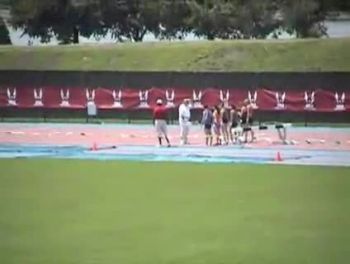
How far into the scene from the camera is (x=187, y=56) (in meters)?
2.41

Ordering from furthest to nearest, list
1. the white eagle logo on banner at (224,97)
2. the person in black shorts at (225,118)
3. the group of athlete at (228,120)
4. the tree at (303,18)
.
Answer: the person in black shorts at (225,118) < the group of athlete at (228,120) < the white eagle logo on banner at (224,97) < the tree at (303,18)

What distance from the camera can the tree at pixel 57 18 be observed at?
226cm

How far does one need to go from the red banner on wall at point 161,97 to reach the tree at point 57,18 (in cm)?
15

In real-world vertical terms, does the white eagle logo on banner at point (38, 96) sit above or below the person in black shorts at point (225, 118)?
above

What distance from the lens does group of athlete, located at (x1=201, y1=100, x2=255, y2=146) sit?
9.49 feet

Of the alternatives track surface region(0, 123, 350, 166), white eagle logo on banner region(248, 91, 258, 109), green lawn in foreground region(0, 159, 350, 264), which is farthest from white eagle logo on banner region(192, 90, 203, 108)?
green lawn in foreground region(0, 159, 350, 264)

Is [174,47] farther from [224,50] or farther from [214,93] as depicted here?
[214,93]

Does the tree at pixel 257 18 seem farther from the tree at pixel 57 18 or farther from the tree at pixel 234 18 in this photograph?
the tree at pixel 57 18

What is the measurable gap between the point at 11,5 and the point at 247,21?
0.52m

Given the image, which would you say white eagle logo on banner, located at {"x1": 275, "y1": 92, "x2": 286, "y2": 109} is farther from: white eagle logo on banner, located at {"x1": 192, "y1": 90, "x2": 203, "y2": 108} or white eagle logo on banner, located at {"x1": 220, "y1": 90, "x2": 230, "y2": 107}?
white eagle logo on banner, located at {"x1": 192, "y1": 90, "x2": 203, "y2": 108}

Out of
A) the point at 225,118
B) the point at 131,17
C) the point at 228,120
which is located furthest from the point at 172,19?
the point at 228,120

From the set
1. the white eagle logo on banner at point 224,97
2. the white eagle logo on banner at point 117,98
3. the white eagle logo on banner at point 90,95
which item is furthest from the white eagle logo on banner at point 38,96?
the white eagle logo on banner at point 224,97

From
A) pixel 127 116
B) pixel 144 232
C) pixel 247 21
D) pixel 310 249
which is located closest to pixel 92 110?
pixel 127 116

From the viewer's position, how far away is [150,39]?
2.30 m
